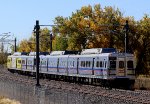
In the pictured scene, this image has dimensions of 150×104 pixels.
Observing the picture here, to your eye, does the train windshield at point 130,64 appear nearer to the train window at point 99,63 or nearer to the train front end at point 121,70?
the train front end at point 121,70

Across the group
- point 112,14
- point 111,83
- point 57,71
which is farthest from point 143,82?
point 112,14

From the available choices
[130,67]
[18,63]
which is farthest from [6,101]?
[18,63]

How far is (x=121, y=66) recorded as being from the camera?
4181cm

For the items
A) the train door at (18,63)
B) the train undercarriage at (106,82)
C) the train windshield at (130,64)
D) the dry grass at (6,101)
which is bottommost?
the dry grass at (6,101)

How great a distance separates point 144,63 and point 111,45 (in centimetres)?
567

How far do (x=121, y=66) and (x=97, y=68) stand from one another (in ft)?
A: 7.10

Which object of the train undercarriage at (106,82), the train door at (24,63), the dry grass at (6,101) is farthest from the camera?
the train door at (24,63)

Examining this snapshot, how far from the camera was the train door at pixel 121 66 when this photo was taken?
41531 millimetres

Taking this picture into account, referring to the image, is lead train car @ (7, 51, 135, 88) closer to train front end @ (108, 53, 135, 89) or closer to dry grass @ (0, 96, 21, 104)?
train front end @ (108, 53, 135, 89)

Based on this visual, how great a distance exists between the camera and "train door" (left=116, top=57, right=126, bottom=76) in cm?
4153

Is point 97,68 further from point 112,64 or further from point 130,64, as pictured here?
point 130,64

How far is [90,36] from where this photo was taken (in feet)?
252

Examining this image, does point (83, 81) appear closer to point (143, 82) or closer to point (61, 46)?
point (143, 82)

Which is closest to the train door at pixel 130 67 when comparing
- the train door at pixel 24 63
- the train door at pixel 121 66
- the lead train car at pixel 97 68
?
the lead train car at pixel 97 68
